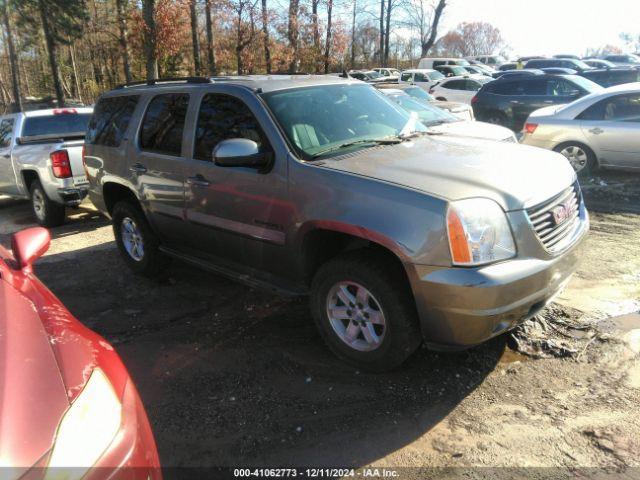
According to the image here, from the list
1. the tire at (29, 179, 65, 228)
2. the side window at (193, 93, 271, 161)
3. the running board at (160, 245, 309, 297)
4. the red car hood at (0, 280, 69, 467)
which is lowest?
the tire at (29, 179, 65, 228)

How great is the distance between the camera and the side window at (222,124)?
12.6 ft

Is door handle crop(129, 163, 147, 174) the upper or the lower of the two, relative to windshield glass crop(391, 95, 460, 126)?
lower

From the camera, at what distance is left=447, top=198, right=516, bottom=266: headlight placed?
278 cm

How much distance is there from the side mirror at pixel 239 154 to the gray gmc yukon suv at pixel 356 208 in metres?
0.01

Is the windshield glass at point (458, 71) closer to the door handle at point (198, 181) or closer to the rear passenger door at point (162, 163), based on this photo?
the rear passenger door at point (162, 163)

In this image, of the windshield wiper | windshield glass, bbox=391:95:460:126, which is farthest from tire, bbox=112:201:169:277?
windshield glass, bbox=391:95:460:126

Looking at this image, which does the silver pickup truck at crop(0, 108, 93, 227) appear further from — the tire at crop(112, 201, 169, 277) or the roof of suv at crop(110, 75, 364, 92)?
the roof of suv at crop(110, 75, 364, 92)

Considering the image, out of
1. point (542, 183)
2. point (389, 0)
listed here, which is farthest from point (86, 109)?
point (389, 0)

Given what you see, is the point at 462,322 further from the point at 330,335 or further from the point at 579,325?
the point at 579,325

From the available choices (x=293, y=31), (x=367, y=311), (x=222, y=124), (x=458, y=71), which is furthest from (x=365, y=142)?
(x=293, y=31)

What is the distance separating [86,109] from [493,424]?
8.26 m

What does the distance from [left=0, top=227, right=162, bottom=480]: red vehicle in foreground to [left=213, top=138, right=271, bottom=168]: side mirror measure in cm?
162

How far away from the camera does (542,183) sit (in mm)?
Answer: 3207

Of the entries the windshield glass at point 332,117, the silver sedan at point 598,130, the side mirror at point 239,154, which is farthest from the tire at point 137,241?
the silver sedan at point 598,130
